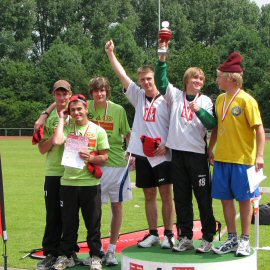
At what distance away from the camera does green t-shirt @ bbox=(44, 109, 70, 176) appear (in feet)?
20.6

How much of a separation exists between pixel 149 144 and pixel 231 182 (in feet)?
2.89

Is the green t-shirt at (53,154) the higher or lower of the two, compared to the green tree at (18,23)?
lower

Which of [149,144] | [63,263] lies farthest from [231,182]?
[63,263]

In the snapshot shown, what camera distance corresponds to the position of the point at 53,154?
6.31 metres

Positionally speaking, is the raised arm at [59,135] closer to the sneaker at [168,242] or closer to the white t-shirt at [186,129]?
the white t-shirt at [186,129]

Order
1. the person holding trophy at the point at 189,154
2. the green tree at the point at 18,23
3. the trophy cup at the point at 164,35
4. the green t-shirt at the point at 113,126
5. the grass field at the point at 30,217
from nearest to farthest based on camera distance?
the trophy cup at the point at 164,35, the person holding trophy at the point at 189,154, the green t-shirt at the point at 113,126, the grass field at the point at 30,217, the green tree at the point at 18,23

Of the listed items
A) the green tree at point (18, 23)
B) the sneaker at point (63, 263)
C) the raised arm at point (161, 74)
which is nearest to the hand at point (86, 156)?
the raised arm at point (161, 74)

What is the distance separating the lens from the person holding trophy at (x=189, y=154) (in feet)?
19.6

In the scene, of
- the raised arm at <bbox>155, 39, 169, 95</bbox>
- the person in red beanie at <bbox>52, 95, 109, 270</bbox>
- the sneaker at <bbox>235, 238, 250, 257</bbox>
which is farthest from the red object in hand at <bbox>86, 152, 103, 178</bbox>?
the sneaker at <bbox>235, 238, 250, 257</bbox>

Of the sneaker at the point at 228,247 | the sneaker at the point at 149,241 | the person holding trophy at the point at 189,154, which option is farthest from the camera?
the sneaker at the point at 149,241

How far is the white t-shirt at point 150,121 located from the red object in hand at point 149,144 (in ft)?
0.44

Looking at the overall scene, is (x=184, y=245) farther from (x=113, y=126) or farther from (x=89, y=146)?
(x=113, y=126)

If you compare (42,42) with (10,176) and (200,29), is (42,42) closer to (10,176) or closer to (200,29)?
(200,29)

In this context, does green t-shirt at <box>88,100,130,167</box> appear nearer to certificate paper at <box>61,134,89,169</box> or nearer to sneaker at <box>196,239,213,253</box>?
certificate paper at <box>61,134,89,169</box>
